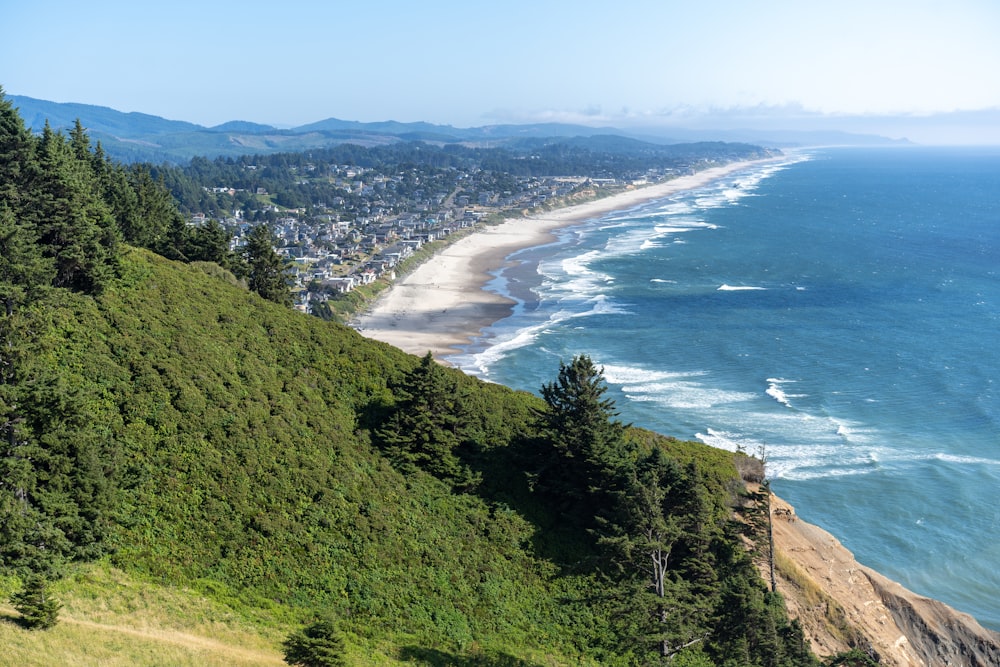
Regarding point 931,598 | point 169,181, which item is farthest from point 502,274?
point 169,181

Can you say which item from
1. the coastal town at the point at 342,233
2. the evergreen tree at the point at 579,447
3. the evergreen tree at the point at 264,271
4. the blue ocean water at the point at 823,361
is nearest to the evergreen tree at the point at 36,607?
the evergreen tree at the point at 579,447

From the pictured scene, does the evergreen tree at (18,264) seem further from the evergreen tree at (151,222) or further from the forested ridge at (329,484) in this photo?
the evergreen tree at (151,222)

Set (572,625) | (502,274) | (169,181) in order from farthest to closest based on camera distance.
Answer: (169,181) → (502,274) → (572,625)

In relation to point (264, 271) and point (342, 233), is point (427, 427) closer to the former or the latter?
point (264, 271)

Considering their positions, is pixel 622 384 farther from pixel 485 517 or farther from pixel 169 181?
pixel 169 181

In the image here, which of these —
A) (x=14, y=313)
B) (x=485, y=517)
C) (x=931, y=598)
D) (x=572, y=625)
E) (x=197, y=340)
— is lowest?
(x=931, y=598)

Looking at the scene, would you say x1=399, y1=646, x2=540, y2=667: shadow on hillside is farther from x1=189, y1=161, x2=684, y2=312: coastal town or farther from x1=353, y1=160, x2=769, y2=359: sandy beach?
x1=189, y1=161, x2=684, y2=312: coastal town
